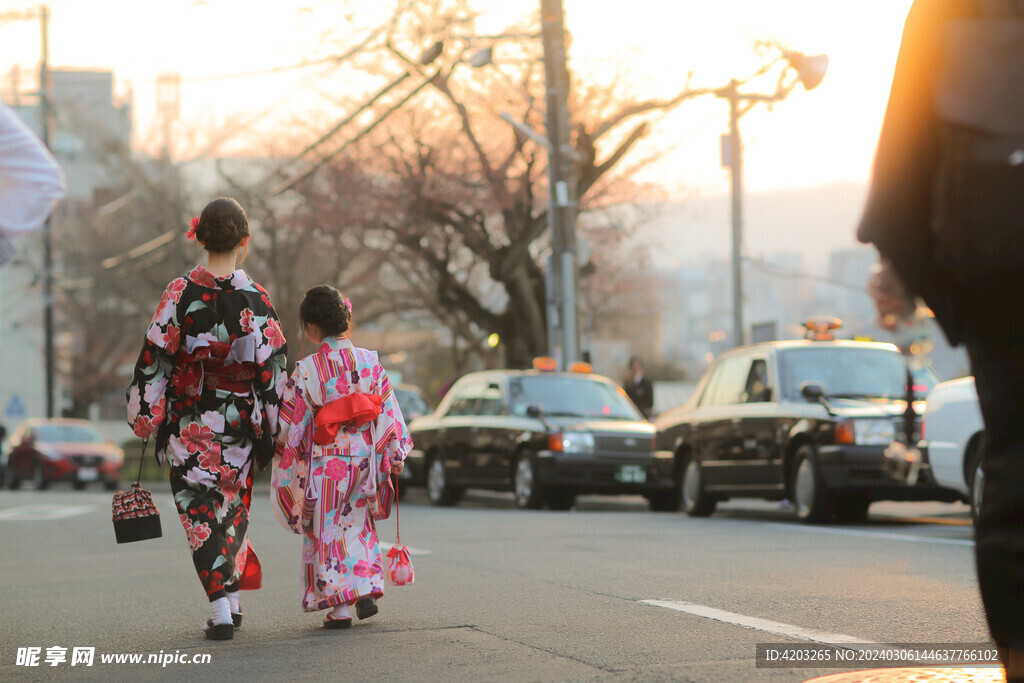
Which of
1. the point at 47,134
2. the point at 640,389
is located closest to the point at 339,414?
the point at 640,389

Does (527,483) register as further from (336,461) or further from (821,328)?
(336,461)

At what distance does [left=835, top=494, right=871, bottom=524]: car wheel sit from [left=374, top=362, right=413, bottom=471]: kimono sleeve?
6939 millimetres

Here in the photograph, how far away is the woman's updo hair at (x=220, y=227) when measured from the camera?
6.11m

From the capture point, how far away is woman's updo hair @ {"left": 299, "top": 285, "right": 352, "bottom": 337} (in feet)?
21.1

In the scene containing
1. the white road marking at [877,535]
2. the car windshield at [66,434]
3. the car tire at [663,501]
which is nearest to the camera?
the white road marking at [877,535]

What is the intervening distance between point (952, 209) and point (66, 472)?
30.0 metres

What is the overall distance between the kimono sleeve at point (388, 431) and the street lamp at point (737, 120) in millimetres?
18542

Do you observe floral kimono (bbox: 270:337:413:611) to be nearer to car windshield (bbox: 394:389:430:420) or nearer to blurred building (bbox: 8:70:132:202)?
car windshield (bbox: 394:389:430:420)

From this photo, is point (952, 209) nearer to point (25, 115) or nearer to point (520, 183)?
point (520, 183)

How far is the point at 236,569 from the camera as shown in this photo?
6000 mm

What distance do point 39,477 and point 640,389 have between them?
1621 centimetres

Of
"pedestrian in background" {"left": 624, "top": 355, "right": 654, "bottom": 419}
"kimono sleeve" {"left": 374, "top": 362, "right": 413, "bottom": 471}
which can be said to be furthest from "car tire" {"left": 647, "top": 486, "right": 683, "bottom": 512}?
"kimono sleeve" {"left": 374, "top": 362, "right": 413, "bottom": 471}

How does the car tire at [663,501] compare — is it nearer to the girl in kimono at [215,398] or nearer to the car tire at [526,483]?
the car tire at [526,483]

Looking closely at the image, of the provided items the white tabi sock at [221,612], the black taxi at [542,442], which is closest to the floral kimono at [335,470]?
the white tabi sock at [221,612]
